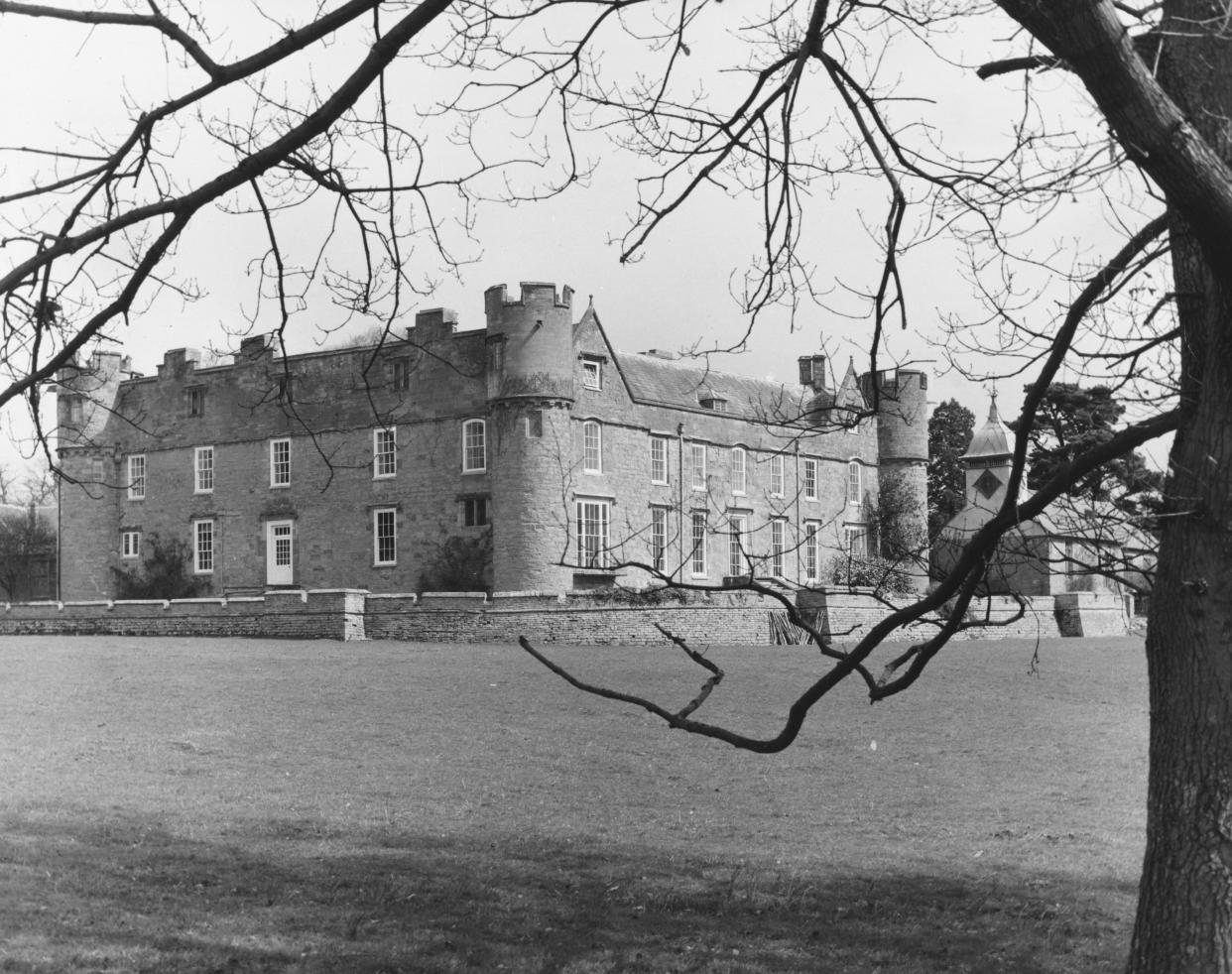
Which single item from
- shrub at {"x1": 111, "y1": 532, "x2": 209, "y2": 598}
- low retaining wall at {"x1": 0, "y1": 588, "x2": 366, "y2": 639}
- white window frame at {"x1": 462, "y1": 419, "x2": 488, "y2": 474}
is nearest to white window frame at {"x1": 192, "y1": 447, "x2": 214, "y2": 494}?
shrub at {"x1": 111, "y1": 532, "x2": 209, "y2": 598}

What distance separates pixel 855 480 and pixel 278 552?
22.7 meters

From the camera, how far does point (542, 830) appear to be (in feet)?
36.0

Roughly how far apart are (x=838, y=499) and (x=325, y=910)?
43.9 metres

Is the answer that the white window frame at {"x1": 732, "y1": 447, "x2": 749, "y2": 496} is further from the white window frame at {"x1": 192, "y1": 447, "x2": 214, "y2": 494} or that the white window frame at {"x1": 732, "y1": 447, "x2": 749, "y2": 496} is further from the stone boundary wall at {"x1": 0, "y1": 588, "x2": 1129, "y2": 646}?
the white window frame at {"x1": 192, "y1": 447, "x2": 214, "y2": 494}

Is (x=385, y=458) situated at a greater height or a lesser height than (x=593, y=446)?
lesser

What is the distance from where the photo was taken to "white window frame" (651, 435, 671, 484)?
4256 cm

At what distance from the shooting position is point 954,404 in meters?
71.9

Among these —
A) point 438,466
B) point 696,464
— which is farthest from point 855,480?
point 438,466

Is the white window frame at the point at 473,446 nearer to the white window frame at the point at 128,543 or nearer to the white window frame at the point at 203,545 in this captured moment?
the white window frame at the point at 203,545

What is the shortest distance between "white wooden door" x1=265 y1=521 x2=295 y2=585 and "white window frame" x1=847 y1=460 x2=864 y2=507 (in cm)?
2170

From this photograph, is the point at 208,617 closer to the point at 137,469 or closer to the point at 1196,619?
the point at 137,469

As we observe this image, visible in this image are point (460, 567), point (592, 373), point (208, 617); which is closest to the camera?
point (208, 617)

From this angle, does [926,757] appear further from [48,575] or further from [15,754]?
[48,575]

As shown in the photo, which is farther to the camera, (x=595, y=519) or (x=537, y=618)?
(x=595, y=519)
